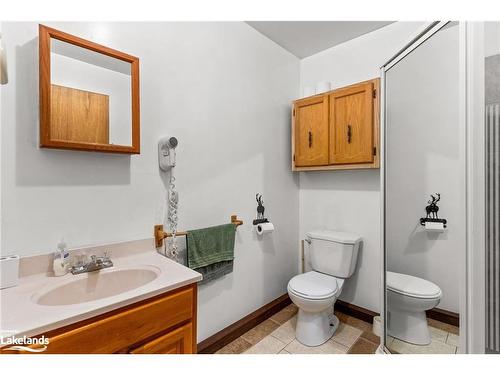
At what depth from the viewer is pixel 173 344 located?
1.04 meters

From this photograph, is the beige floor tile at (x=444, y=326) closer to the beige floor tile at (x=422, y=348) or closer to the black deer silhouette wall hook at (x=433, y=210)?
the beige floor tile at (x=422, y=348)

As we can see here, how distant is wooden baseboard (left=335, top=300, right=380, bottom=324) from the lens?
6.87ft

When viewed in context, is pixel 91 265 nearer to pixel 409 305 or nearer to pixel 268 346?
pixel 268 346

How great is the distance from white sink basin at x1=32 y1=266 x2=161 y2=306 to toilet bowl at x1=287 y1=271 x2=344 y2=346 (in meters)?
1.09

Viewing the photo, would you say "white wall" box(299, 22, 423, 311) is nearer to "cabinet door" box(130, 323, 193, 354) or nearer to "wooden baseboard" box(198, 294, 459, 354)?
"wooden baseboard" box(198, 294, 459, 354)

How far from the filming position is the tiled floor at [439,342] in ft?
3.57

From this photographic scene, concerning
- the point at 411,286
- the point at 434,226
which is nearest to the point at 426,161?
the point at 434,226

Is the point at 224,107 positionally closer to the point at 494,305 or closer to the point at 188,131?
the point at 188,131

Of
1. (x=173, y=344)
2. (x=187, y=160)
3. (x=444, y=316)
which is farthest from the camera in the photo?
(x=187, y=160)

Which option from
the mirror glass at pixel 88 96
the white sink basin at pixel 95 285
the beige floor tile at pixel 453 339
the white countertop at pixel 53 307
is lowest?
the beige floor tile at pixel 453 339

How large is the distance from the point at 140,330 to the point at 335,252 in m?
1.60

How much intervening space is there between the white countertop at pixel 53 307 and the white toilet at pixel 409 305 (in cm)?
118

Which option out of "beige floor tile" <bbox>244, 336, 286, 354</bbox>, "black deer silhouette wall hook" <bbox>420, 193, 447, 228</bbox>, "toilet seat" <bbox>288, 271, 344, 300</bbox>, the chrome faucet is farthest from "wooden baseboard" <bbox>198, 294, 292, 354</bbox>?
"black deer silhouette wall hook" <bbox>420, 193, 447, 228</bbox>

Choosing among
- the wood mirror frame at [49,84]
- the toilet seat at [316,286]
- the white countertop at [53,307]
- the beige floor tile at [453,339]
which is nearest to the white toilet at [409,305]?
the beige floor tile at [453,339]
